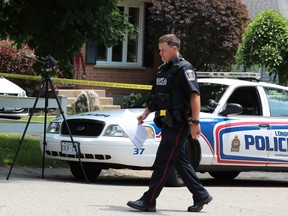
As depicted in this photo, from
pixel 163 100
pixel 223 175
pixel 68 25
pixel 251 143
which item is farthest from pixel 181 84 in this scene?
pixel 223 175

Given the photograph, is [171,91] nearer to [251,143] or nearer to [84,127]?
[84,127]

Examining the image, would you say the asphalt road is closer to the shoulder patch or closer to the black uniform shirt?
the black uniform shirt

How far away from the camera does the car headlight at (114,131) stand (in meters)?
11.5

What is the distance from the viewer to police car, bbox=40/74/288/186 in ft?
37.6

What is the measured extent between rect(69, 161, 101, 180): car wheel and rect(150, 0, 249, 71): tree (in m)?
11.9

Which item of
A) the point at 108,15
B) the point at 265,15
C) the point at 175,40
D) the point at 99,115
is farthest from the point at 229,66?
the point at 175,40

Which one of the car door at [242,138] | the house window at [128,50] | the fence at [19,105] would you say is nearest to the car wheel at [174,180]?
the car door at [242,138]

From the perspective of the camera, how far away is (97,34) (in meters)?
13.5

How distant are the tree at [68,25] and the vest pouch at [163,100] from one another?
4.37 m

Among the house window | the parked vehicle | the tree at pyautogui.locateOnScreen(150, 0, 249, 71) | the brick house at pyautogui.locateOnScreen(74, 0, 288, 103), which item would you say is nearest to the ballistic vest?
the parked vehicle

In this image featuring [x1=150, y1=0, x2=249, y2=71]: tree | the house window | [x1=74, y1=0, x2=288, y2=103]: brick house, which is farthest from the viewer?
the house window

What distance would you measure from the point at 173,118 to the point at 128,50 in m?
17.8

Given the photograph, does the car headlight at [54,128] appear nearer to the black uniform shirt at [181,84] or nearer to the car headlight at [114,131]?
the car headlight at [114,131]

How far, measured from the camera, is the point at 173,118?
348 inches
